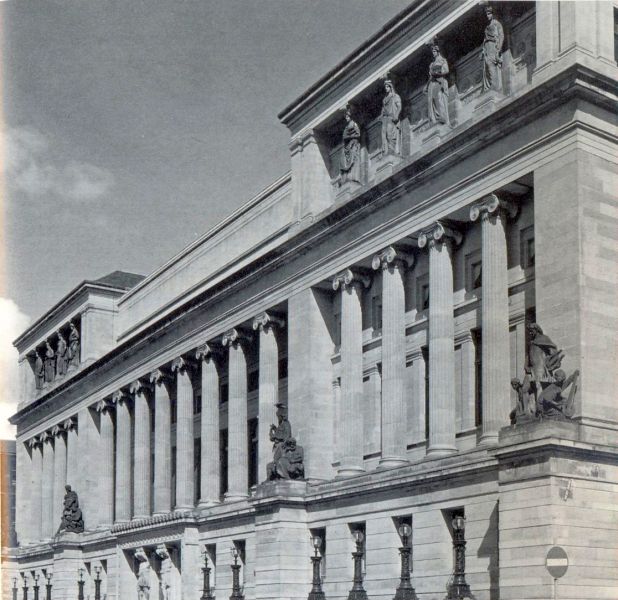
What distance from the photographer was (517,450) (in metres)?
31.3

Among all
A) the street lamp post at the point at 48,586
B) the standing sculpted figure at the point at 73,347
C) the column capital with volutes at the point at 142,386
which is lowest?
the street lamp post at the point at 48,586

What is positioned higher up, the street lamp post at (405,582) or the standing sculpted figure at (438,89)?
the standing sculpted figure at (438,89)

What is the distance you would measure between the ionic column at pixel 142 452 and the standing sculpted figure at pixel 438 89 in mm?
31131

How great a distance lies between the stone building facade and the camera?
107ft

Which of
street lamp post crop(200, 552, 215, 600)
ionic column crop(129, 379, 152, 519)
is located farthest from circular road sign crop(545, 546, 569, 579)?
ionic column crop(129, 379, 152, 519)

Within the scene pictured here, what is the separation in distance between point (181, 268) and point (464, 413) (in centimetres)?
3080

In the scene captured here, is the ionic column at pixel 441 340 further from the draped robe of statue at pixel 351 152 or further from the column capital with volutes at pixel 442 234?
the draped robe of statue at pixel 351 152

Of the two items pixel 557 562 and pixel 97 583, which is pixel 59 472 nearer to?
pixel 97 583

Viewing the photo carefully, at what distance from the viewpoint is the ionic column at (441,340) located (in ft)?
127

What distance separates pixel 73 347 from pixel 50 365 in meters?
6.21

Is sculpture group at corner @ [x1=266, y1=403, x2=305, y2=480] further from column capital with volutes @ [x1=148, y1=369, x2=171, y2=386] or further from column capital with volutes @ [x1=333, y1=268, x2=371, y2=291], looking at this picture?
column capital with volutes @ [x1=148, y1=369, x2=171, y2=386]

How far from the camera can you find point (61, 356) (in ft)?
269

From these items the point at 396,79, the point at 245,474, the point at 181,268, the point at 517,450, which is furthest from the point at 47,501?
the point at 517,450

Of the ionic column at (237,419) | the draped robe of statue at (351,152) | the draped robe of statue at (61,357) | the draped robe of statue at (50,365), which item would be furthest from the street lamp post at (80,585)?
the draped robe of statue at (351,152)
